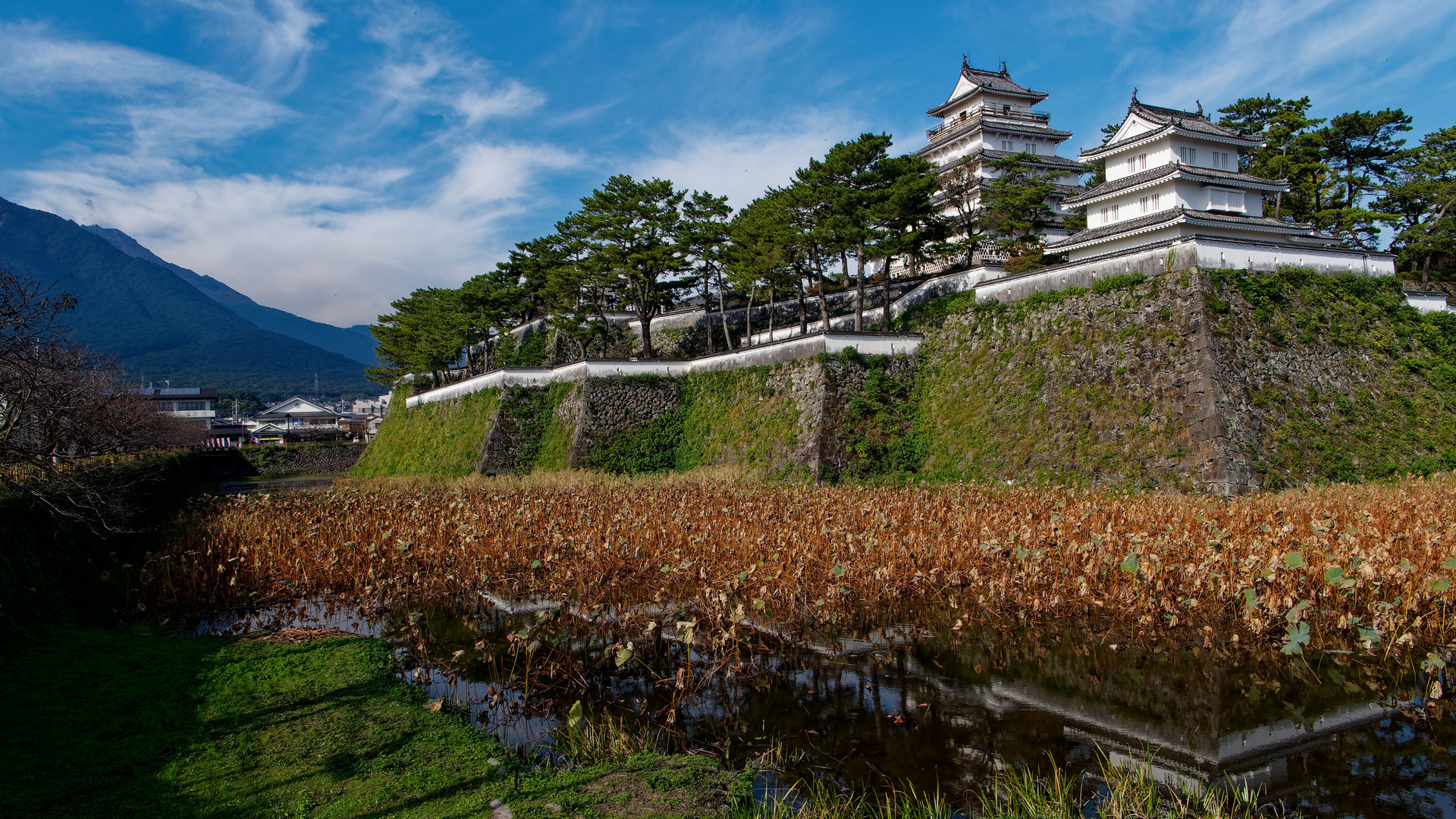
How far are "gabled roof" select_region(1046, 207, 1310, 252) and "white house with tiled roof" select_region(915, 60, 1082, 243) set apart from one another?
784 cm

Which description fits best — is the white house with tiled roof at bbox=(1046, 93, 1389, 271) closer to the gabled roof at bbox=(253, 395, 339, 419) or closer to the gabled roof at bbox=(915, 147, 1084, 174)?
the gabled roof at bbox=(915, 147, 1084, 174)

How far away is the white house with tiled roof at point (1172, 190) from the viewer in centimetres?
2317

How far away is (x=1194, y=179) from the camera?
917 inches

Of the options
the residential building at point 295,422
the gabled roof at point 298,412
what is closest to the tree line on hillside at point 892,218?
the residential building at point 295,422

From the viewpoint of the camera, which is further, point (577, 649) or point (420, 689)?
point (577, 649)

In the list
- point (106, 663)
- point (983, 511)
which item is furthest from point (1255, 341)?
point (106, 663)

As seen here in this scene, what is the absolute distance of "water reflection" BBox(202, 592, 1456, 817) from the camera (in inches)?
215

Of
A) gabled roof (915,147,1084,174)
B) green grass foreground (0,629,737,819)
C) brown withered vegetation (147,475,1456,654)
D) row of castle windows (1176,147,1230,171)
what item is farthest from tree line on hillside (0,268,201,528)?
gabled roof (915,147,1084,174)

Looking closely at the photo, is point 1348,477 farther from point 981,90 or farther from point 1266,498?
point 981,90

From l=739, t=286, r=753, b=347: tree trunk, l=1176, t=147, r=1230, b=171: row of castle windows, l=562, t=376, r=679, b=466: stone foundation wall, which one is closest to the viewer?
l=1176, t=147, r=1230, b=171: row of castle windows

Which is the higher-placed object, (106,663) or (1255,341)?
(1255,341)

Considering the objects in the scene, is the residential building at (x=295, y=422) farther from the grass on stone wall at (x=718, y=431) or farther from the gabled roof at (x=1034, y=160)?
the gabled roof at (x=1034, y=160)

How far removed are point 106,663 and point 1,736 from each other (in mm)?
2111

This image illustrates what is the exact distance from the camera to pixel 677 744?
5.99 metres
